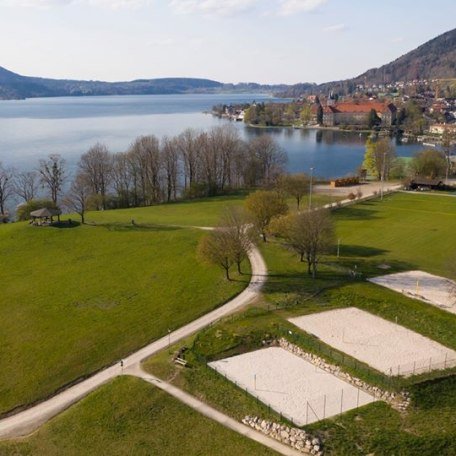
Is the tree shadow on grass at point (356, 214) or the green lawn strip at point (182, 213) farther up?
the tree shadow on grass at point (356, 214)

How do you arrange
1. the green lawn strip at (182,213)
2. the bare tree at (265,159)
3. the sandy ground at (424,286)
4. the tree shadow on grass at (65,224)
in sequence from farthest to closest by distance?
the bare tree at (265,159)
the green lawn strip at (182,213)
the tree shadow on grass at (65,224)
the sandy ground at (424,286)

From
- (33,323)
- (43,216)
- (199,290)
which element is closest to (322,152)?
(43,216)

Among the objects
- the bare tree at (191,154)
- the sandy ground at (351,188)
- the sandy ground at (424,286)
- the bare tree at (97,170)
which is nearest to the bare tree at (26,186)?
the bare tree at (97,170)

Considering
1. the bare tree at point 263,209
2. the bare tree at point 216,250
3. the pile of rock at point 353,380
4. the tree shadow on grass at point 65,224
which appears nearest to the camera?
the pile of rock at point 353,380

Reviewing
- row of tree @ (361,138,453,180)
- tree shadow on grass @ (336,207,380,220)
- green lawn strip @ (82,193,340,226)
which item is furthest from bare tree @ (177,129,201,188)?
row of tree @ (361,138,453,180)

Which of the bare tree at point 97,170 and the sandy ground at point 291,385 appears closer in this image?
the sandy ground at point 291,385

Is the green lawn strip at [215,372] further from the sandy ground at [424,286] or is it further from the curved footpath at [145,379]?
the sandy ground at [424,286]

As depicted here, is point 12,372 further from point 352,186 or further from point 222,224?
point 352,186
